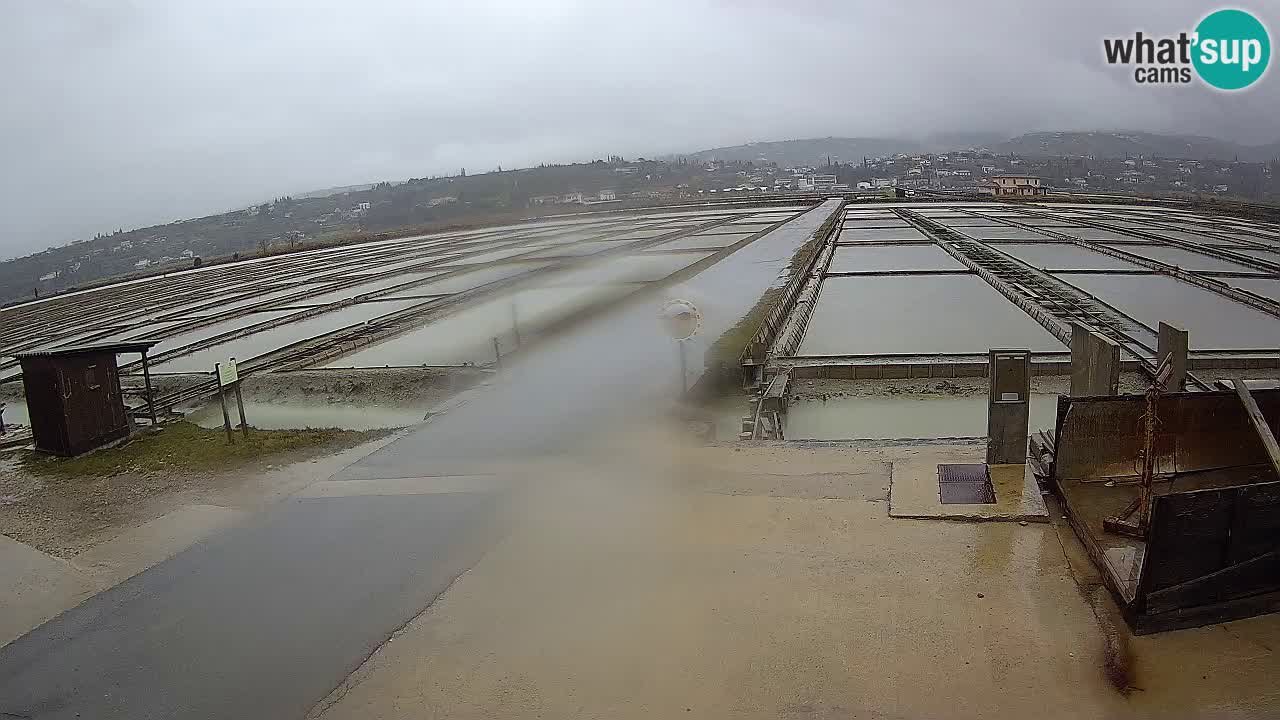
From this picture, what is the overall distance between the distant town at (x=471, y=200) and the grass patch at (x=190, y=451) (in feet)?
115

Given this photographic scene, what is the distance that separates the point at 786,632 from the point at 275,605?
10.5ft

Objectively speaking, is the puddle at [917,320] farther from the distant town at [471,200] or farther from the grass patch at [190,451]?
the distant town at [471,200]

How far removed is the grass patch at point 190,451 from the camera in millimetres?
7879

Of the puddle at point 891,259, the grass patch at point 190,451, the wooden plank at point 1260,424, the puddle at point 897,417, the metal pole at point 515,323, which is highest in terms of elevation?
the wooden plank at point 1260,424

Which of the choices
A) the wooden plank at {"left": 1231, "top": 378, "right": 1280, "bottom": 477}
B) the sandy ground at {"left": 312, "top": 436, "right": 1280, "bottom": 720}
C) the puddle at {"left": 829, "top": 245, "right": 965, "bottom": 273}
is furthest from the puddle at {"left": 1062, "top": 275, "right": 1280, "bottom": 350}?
the sandy ground at {"left": 312, "top": 436, "right": 1280, "bottom": 720}

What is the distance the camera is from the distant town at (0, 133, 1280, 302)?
164ft

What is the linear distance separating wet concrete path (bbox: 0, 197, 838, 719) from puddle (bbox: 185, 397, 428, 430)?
5.22 ft

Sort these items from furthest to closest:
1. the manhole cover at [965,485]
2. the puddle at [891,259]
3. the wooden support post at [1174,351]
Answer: the puddle at [891,259]
the wooden support post at [1174,351]
the manhole cover at [965,485]

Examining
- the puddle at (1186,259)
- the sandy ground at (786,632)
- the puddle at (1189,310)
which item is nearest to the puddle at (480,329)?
the sandy ground at (786,632)

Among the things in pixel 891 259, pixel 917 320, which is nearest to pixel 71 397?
pixel 917 320

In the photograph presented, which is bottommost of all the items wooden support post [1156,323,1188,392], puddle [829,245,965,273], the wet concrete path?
the wet concrete path

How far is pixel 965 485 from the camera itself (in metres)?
5.73

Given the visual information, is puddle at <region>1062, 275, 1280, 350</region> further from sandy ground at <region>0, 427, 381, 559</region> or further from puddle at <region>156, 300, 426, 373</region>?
puddle at <region>156, 300, 426, 373</region>

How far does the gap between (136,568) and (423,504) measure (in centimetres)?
205
